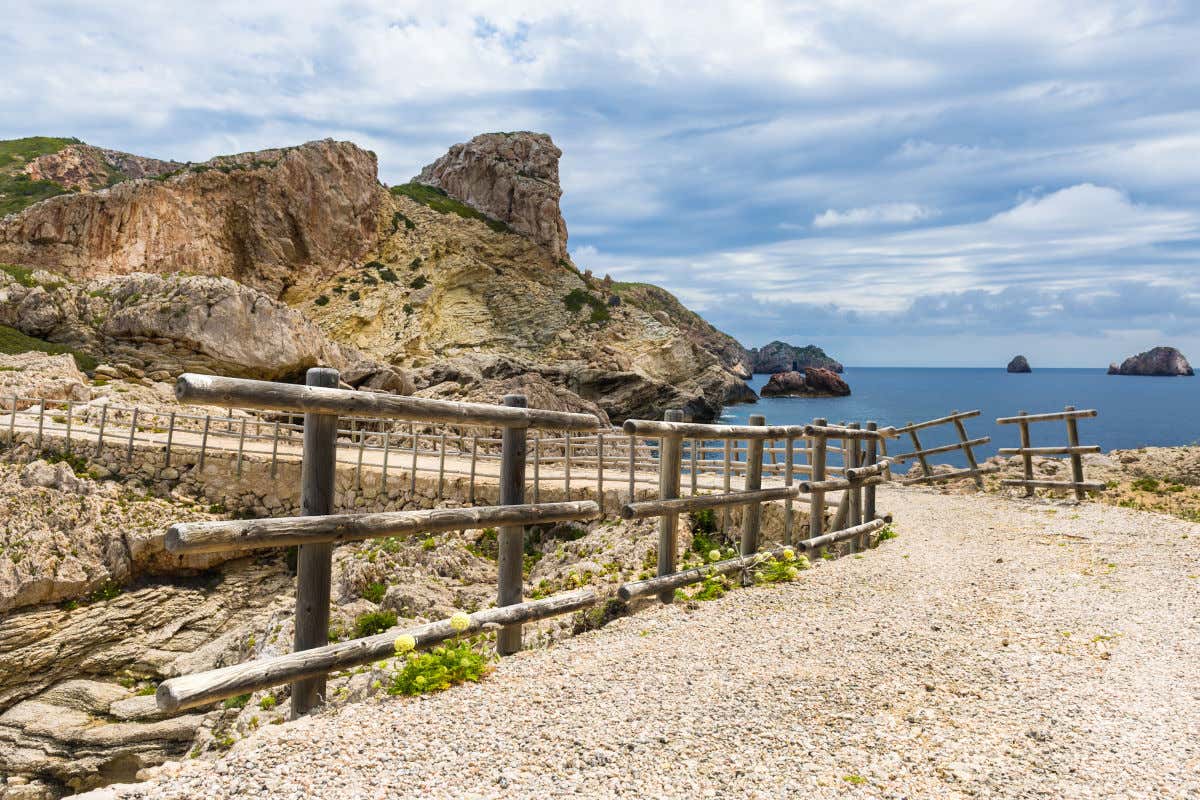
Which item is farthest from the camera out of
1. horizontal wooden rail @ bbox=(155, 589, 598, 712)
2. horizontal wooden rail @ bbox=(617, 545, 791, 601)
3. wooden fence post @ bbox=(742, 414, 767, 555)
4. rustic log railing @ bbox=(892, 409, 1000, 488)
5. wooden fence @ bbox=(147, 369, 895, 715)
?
rustic log railing @ bbox=(892, 409, 1000, 488)

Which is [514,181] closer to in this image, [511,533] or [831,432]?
[831,432]

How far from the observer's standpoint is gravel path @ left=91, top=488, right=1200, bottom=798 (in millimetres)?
3178

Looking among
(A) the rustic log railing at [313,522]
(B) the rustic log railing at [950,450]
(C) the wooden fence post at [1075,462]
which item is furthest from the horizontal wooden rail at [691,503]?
(B) the rustic log railing at [950,450]

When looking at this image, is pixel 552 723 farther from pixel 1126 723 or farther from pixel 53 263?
pixel 53 263

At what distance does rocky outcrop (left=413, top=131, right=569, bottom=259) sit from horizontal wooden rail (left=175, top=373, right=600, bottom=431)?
78.9 meters

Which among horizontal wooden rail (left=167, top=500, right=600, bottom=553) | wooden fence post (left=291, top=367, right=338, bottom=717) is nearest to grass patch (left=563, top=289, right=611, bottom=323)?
horizontal wooden rail (left=167, top=500, right=600, bottom=553)

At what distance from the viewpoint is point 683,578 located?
6.95m

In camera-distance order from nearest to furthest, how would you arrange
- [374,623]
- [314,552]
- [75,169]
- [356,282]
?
[314,552] < [374,623] < [356,282] < [75,169]

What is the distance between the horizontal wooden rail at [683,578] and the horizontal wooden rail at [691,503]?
2.11 feet

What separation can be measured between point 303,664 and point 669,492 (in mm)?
3761

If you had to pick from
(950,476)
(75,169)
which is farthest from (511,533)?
(75,169)

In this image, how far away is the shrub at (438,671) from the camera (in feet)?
15.1

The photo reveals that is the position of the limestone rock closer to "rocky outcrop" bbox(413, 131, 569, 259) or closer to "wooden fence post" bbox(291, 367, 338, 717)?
"wooden fence post" bbox(291, 367, 338, 717)

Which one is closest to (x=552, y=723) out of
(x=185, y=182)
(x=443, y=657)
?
(x=443, y=657)
